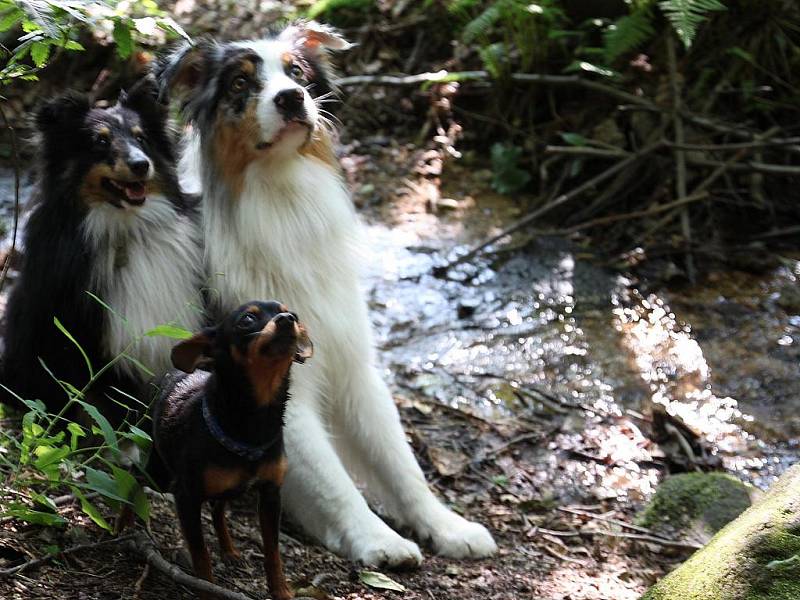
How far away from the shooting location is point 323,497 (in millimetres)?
3861

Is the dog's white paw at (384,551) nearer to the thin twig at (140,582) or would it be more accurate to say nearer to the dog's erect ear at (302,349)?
the thin twig at (140,582)

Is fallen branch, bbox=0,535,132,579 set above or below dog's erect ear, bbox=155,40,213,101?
below

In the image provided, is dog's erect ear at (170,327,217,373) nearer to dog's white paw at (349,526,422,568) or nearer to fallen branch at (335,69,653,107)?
dog's white paw at (349,526,422,568)

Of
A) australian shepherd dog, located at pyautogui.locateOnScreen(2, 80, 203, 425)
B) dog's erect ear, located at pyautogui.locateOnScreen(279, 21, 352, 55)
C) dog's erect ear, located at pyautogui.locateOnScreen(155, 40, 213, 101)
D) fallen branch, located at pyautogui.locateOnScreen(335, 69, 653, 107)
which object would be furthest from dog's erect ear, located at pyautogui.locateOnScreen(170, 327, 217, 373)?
fallen branch, located at pyautogui.locateOnScreen(335, 69, 653, 107)

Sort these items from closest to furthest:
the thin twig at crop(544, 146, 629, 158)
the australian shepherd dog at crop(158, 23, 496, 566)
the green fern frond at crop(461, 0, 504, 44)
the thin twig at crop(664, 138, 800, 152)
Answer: the australian shepherd dog at crop(158, 23, 496, 566)
the thin twig at crop(664, 138, 800, 152)
the thin twig at crop(544, 146, 629, 158)
the green fern frond at crop(461, 0, 504, 44)

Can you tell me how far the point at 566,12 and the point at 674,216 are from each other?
6.49ft

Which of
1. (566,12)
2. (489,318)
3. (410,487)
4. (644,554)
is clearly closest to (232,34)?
(566,12)

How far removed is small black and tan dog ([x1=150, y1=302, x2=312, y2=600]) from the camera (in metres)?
2.65

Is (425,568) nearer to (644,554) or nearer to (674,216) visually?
(644,554)

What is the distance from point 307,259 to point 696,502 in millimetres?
2072

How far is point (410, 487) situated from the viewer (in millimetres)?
4164

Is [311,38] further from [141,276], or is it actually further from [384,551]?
[384,551]

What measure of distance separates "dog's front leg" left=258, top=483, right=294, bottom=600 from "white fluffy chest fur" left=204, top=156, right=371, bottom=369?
1187 mm

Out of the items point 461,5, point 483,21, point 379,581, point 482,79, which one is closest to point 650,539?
point 379,581
